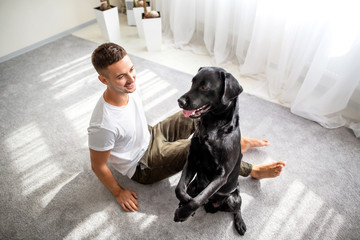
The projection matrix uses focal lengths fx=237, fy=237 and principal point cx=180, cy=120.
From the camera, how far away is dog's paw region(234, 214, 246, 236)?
4.27ft

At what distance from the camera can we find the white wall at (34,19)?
2.74 metres

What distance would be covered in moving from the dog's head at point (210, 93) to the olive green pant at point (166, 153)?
55cm

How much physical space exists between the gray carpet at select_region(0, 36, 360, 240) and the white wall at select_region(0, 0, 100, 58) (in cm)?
95

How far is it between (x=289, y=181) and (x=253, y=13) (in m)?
1.56

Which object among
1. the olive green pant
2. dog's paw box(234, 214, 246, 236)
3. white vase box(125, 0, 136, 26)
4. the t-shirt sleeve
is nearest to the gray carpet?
dog's paw box(234, 214, 246, 236)

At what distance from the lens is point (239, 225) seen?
131 centimetres

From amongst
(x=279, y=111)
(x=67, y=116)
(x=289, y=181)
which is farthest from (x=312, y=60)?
(x=67, y=116)

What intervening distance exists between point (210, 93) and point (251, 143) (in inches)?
37.4

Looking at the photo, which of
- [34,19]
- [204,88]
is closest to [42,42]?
[34,19]

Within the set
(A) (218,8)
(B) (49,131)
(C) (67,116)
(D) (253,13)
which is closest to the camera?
(B) (49,131)

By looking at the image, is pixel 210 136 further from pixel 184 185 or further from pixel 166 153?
pixel 166 153

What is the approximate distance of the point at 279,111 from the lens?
6.66ft

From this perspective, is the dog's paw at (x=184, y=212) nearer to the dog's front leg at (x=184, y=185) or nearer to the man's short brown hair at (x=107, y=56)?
the dog's front leg at (x=184, y=185)

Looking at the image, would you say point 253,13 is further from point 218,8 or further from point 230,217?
point 230,217
